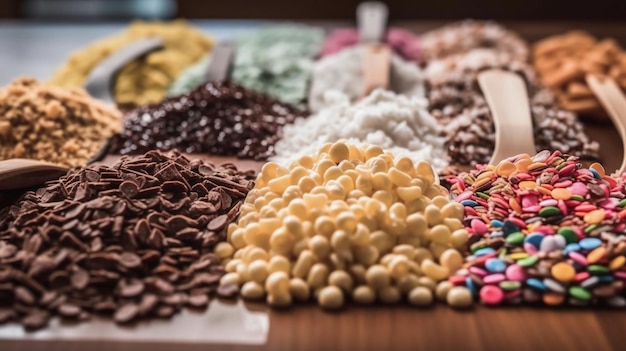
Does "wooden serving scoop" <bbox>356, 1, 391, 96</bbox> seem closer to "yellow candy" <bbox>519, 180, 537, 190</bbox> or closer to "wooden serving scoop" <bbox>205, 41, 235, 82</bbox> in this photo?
"wooden serving scoop" <bbox>205, 41, 235, 82</bbox>

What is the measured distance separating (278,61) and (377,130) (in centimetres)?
59

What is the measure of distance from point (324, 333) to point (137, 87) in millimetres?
1132

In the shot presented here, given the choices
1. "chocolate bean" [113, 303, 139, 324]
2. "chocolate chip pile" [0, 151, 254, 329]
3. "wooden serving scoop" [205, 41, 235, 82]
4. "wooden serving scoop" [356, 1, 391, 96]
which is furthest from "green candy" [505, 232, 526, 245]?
"wooden serving scoop" [205, 41, 235, 82]

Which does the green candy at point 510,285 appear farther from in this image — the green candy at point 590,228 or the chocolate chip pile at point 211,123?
the chocolate chip pile at point 211,123

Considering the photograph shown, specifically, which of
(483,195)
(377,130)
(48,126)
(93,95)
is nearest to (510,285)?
(483,195)

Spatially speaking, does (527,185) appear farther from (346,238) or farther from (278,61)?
(278,61)

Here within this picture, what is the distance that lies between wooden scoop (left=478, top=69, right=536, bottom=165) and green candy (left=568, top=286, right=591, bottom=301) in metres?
0.44

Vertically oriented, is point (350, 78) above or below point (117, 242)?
above

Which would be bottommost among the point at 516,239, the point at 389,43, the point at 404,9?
the point at 516,239

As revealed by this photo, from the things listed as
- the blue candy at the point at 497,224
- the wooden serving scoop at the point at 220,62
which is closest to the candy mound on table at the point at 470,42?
the wooden serving scoop at the point at 220,62

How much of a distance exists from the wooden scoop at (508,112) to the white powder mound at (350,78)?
183 millimetres

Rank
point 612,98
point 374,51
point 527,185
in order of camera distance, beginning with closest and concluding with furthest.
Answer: point 527,185
point 612,98
point 374,51

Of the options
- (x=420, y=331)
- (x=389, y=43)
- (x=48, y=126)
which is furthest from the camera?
(x=389, y=43)

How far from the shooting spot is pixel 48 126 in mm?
1482
